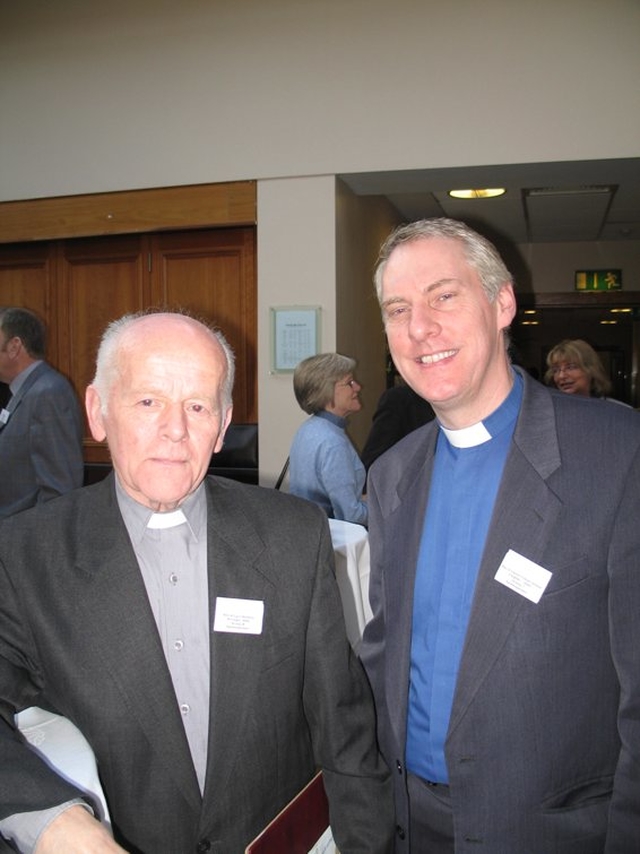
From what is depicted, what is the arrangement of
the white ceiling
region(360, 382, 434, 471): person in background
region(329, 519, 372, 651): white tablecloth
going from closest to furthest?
region(329, 519, 372, 651): white tablecloth, region(360, 382, 434, 471): person in background, the white ceiling

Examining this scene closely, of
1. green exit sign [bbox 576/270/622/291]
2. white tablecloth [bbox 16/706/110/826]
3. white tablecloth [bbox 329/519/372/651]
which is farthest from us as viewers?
green exit sign [bbox 576/270/622/291]

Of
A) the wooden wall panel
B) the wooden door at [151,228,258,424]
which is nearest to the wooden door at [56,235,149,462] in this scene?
the wooden wall panel

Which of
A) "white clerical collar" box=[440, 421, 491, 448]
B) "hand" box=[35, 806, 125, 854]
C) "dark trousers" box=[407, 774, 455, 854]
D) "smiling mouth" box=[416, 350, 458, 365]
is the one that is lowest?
"dark trousers" box=[407, 774, 455, 854]

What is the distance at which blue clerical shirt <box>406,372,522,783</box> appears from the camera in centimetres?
131

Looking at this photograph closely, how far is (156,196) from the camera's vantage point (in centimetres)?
473

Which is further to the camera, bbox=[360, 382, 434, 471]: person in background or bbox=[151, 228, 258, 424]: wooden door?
bbox=[151, 228, 258, 424]: wooden door

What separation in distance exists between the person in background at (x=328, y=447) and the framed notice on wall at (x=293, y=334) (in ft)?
3.25

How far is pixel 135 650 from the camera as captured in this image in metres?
1.14

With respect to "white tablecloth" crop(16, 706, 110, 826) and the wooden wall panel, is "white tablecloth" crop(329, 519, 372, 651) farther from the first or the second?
the wooden wall panel

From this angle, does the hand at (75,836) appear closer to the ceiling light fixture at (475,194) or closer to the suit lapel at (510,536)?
the suit lapel at (510,536)

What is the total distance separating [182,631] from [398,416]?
102 inches

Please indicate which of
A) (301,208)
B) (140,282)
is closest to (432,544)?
(301,208)

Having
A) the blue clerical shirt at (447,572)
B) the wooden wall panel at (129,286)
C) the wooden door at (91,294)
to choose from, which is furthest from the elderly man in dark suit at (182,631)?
the wooden door at (91,294)

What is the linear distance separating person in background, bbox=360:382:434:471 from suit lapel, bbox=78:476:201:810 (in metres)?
2.58
